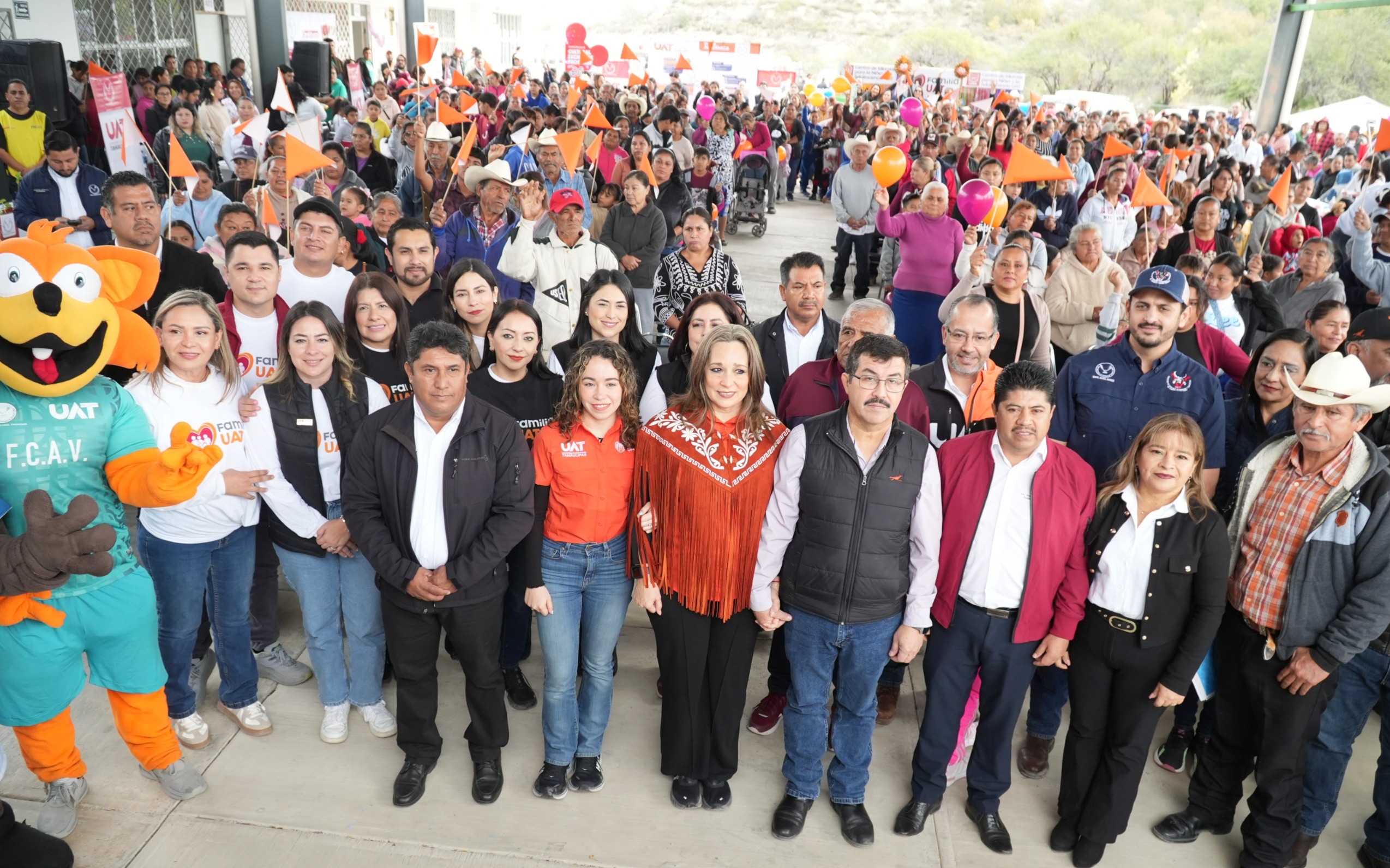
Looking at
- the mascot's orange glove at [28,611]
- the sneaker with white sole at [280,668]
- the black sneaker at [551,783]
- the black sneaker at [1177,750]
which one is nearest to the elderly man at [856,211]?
the black sneaker at [1177,750]

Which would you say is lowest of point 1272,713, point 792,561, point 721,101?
point 1272,713

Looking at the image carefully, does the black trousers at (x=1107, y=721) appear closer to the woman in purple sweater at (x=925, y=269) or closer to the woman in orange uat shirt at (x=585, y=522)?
the woman in orange uat shirt at (x=585, y=522)

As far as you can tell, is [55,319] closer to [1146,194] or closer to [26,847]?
[26,847]

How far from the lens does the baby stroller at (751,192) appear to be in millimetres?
12969

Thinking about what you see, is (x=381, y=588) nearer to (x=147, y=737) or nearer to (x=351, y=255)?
(x=147, y=737)

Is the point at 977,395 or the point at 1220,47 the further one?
the point at 1220,47

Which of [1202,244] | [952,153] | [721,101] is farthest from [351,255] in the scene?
[721,101]

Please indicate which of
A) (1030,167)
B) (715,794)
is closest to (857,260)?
(1030,167)

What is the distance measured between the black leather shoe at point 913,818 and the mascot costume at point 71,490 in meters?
2.50

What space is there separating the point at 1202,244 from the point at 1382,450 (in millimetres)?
3818

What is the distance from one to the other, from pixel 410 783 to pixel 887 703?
1874 millimetres

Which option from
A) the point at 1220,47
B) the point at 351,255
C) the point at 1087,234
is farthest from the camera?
the point at 1220,47

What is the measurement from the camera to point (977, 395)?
3.59 metres

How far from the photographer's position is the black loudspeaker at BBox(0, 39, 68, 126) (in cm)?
991
